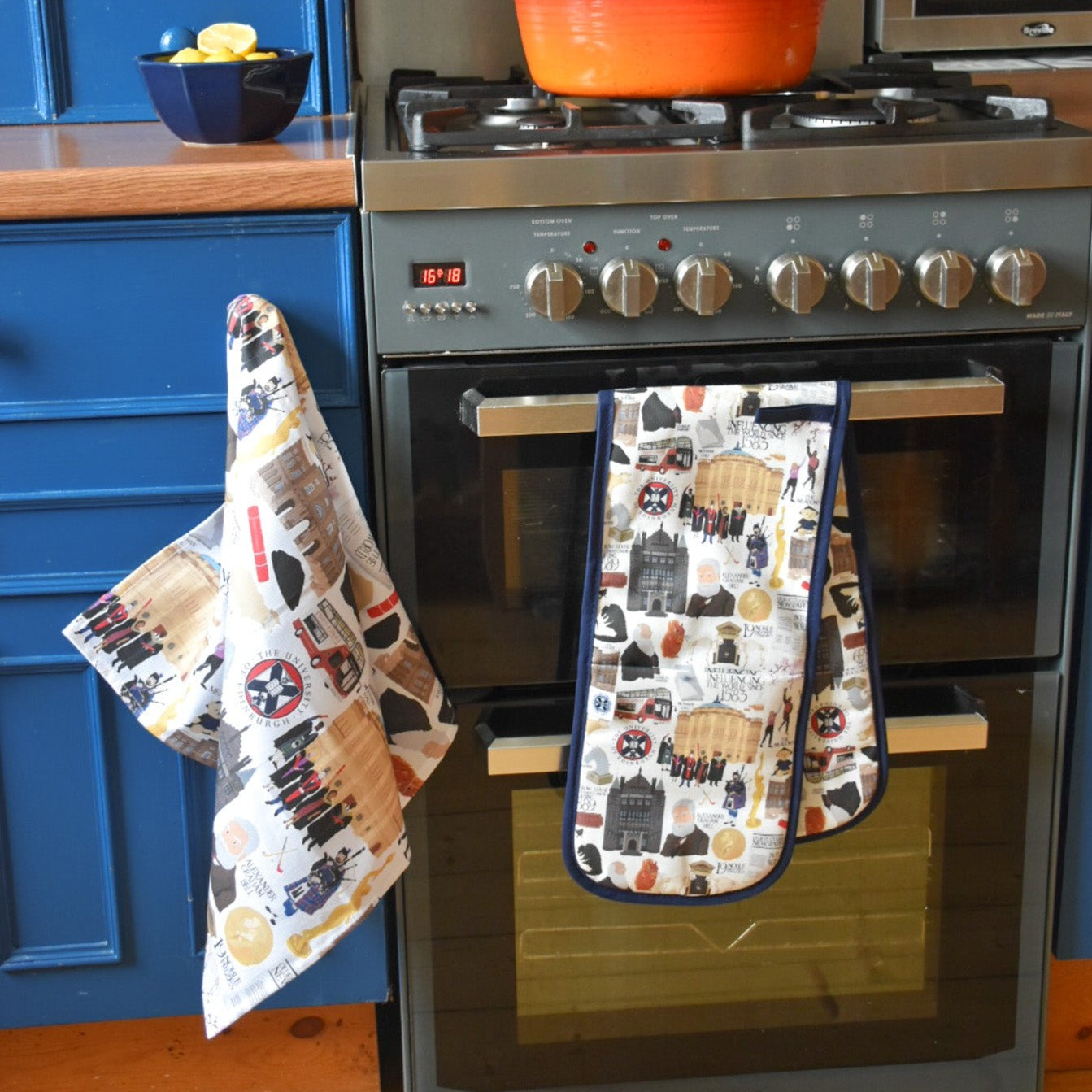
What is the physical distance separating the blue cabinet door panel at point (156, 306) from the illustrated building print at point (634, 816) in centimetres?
42

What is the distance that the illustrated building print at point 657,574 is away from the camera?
1.25 m

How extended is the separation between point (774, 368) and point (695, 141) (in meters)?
0.22

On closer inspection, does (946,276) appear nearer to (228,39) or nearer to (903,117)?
(903,117)

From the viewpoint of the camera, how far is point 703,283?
4.09 ft

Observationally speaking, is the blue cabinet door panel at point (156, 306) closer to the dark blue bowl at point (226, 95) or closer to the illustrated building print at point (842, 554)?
the dark blue bowl at point (226, 95)

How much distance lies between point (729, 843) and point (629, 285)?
1.65 ft

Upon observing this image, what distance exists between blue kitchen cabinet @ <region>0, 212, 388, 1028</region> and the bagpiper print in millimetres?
270

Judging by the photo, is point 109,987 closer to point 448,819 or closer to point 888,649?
point 448,819

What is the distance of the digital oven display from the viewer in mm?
1262

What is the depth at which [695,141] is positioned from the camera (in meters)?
1.32

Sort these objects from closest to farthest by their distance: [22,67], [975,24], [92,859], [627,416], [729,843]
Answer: [627,416] → [729,843] → [92,859] → [22,67] → [975,24]

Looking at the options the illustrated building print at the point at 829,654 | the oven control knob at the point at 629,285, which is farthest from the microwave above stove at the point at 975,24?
the illustrated building print at the point at 829,654

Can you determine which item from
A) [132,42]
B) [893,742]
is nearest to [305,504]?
[893,742]

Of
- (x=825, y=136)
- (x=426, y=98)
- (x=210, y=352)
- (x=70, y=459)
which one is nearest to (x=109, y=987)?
(x=70, y=459)
